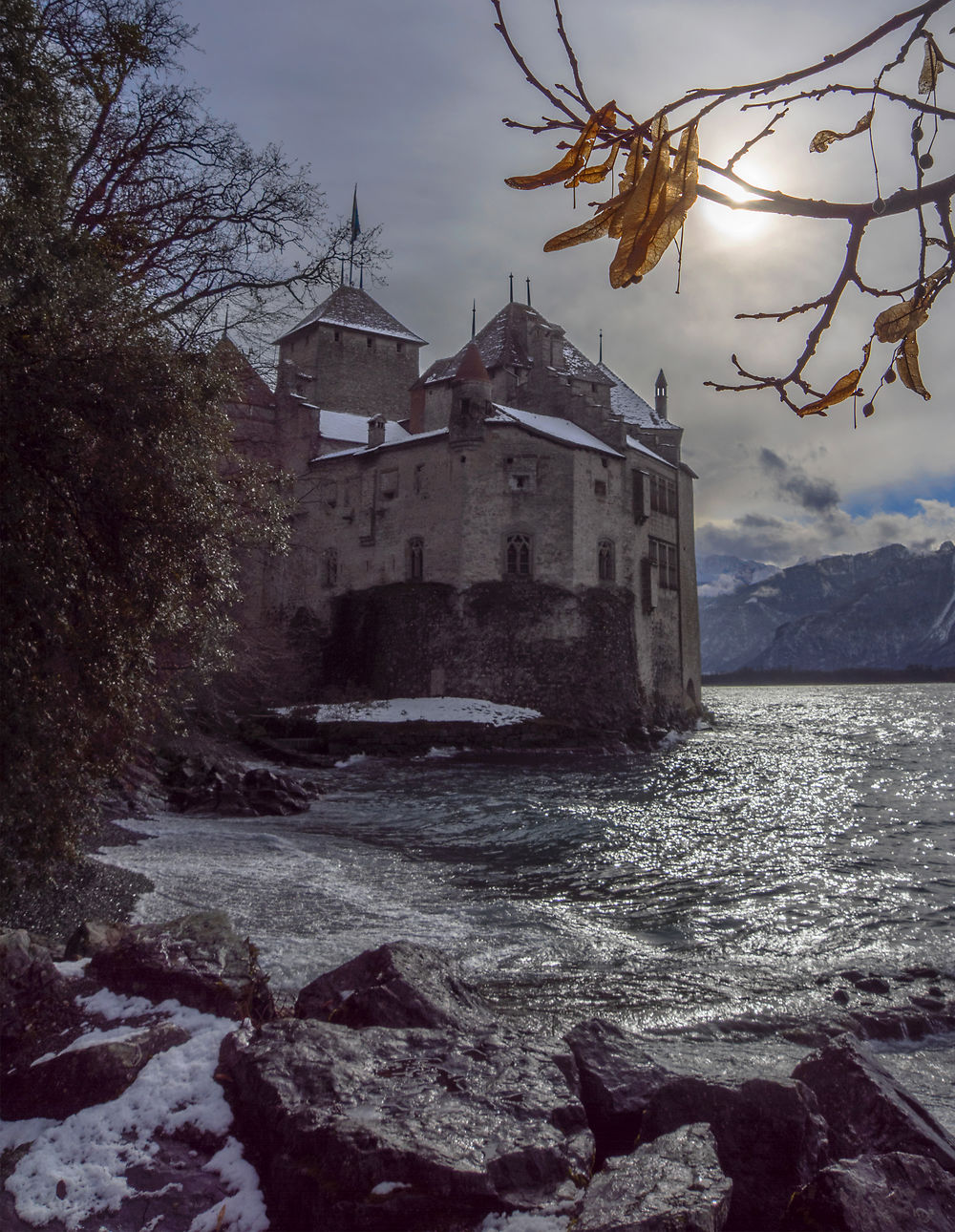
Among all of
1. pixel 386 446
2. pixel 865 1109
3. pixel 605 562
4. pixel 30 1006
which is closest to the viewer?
pixel 865 1109

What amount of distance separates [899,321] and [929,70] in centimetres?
64

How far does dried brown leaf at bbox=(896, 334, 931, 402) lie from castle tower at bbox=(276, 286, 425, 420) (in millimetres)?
50323

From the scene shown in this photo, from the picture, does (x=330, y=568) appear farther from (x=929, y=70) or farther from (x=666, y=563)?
(x=929, y=70)

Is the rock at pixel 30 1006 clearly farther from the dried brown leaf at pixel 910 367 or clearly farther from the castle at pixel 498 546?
the castle at pixel 498 546

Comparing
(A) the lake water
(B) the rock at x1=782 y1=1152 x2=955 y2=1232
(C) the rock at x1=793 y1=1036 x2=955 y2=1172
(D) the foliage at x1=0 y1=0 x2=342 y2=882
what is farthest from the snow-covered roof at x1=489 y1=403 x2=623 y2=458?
(B) the rock at x1=782 y1=1152 x2=955 y2=1232

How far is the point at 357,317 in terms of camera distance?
175ft

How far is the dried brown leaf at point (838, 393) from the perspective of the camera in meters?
2.36

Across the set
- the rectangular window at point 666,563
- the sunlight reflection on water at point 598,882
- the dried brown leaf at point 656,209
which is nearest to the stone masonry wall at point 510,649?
the rectangular window at point 666,563

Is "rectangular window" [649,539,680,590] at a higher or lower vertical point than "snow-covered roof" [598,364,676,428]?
lower

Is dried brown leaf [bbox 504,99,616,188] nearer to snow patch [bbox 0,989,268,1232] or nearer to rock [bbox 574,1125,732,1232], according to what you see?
rock [bbox 574,1125,732,1232]

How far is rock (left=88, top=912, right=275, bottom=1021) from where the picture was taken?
5.64 meters

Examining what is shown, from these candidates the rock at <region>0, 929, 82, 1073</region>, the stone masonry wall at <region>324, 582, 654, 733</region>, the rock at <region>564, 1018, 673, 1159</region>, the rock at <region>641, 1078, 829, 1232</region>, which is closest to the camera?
the rock at <region>641, 1078, 829, 1232</region>

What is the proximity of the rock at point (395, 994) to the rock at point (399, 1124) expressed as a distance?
49cm

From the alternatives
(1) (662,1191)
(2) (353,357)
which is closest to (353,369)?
(2) (353,357)
